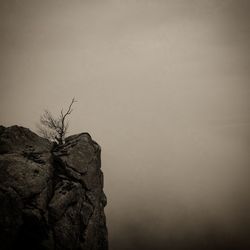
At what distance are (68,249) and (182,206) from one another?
182075 millimetres

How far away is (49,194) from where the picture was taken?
24.8m

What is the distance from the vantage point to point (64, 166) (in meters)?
28.0

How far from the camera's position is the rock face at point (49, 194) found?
22016 millimetres

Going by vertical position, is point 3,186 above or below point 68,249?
above

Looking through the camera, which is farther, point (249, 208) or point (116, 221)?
point (249, 208)

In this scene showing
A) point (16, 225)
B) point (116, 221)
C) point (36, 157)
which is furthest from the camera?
point (116, 221)

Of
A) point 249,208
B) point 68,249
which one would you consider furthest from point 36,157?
point 249,208

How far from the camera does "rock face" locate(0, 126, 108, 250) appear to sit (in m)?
22.0

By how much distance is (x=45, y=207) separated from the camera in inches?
930

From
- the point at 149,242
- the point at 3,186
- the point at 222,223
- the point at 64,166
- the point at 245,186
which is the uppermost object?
the point at 245,186

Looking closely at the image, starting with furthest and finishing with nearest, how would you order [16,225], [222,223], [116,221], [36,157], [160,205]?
[160,205] → [222,223] → [116,221] → [36,157] → [16,225]

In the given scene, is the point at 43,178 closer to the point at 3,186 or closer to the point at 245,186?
the point at 3,186

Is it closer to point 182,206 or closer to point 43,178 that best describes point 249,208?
point 182,206

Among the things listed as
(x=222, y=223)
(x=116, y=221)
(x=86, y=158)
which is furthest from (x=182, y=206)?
(x=86, y=158)
